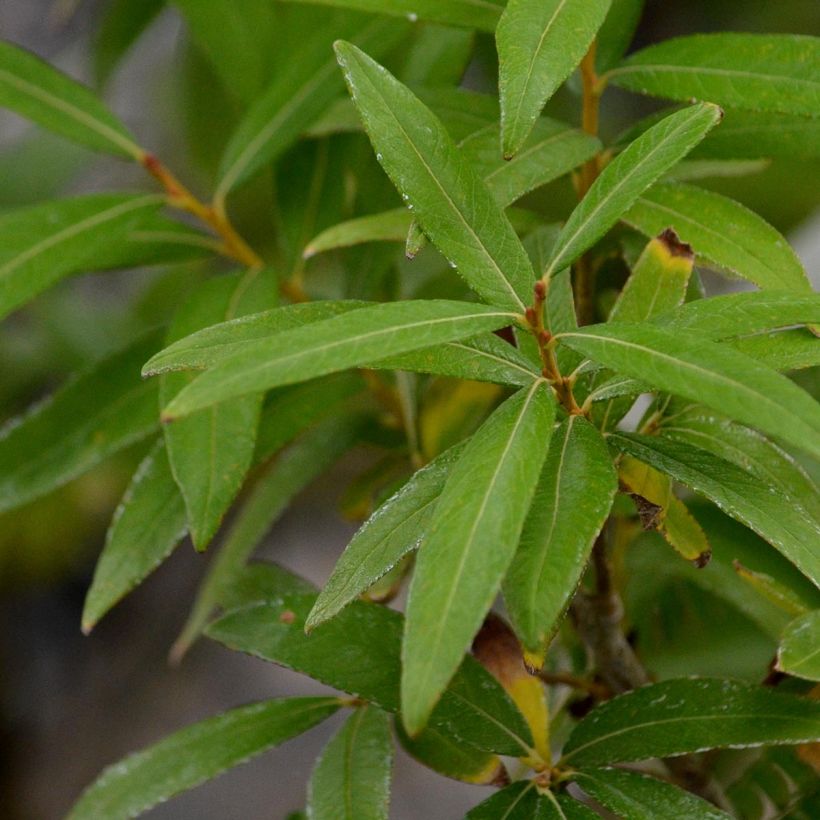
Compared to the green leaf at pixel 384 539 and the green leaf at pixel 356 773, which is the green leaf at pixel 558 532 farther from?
the green leaf at pixel 356 773

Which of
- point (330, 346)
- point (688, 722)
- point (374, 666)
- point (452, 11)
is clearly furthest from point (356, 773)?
point (452, 11)

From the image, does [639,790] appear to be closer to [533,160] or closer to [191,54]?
[533,160]

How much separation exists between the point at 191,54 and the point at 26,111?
0.65 metres

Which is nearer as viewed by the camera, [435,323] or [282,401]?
[435,323]

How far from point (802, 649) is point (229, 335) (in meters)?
0.31

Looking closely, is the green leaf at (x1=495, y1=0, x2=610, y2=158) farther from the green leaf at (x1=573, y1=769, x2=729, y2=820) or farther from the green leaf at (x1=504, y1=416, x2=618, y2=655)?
the green leaf at (x1=573, y1=769, x2=729, y2=820)

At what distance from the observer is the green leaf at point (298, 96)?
2.52 ft

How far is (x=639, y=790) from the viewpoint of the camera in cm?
53

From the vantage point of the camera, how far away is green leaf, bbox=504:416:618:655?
0.40 meters

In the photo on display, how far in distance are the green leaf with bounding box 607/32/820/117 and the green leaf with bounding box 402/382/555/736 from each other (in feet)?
0.77

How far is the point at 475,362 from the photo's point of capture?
0.48 metres

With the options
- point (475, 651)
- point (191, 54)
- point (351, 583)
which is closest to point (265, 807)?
point (191, 54)

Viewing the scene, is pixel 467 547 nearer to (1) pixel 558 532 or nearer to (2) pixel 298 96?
(1) pixel 558 532

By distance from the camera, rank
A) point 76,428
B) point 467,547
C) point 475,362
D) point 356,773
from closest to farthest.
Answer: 1. point 467,547
2. point 475,362
3. point 356,773
4. point 76,428
